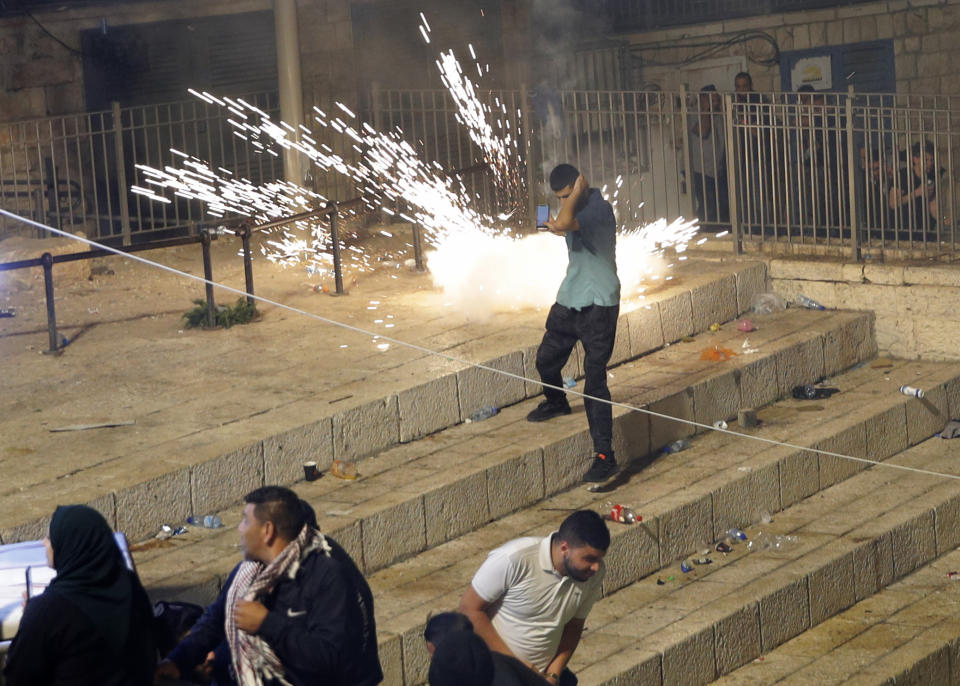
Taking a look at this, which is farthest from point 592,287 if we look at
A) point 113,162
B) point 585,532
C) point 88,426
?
point 113,162

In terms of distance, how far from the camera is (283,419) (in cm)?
872

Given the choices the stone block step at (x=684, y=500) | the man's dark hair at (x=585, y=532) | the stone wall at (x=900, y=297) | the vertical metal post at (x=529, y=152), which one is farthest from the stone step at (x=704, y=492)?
the vertical metal post at (x=529, y=152)

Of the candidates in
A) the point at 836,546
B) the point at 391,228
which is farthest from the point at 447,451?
the point at 391,228

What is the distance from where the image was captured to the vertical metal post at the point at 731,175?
13008mm

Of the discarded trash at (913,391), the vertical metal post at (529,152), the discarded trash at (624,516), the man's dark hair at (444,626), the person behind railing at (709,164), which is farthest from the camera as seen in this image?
the person behind railing at (709,164)

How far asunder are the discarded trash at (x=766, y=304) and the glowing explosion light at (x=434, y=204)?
87 cm

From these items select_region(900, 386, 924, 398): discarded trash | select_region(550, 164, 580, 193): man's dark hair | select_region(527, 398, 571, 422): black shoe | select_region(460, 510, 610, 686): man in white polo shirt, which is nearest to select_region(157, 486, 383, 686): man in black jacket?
select_region(460, 510, 610, 686): man in white polo shirt

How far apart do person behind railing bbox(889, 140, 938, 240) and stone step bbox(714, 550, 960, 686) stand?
4.44m

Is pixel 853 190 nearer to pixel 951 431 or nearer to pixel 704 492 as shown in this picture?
pixel 951 431

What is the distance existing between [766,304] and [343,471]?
5279 millimetres

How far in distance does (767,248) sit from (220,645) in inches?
349

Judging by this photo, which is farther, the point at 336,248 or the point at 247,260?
the point at 336,248

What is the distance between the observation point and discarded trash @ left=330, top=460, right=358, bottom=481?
8.62 m

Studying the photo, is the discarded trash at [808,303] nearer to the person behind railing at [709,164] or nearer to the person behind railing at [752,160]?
the person behind railing at [752,160]
